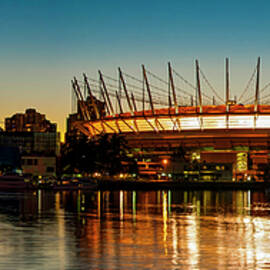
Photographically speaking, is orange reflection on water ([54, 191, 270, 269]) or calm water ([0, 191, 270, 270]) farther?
orange reflection on water ([54, 191, 270, 269])

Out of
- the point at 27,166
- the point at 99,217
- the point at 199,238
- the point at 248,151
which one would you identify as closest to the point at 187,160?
the point at 248,151

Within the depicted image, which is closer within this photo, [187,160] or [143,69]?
[143,69]

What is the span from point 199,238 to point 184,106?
104 metres

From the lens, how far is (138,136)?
144 metres

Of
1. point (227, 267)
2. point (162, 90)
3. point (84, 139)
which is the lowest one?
point (227, 267)

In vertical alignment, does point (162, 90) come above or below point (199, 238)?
above

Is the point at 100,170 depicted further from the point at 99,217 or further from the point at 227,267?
the point at 227,267

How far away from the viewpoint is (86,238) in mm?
28656

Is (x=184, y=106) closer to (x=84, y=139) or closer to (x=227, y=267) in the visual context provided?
(x=84, y=139)

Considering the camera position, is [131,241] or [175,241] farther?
[175,241]

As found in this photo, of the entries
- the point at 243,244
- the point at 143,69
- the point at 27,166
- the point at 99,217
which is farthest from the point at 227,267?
the point at 27,166

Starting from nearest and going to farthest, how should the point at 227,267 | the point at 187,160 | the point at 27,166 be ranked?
the point at 227,267 → the point at 27,166 → the point at 187,160

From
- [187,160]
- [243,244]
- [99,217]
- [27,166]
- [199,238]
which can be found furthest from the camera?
[187,160]

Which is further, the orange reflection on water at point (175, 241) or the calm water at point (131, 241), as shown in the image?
the orange reflection on water at point (175, 241)
